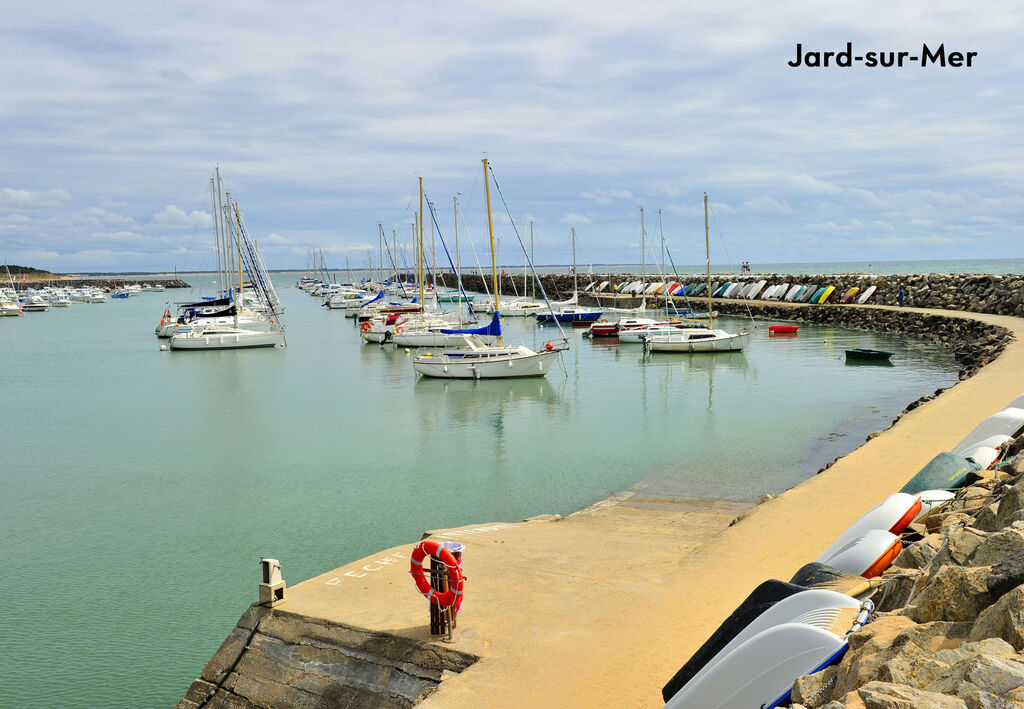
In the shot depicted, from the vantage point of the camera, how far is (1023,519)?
6379 millimetres

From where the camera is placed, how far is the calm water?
41.4ft

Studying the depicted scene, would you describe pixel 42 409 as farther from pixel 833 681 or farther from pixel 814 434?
pixel 833 681

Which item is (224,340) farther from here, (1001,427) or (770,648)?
(770,648)

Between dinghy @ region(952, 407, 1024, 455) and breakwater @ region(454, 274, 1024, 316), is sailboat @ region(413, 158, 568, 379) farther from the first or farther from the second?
breakwater @ region(454, 274, 1024, 316)

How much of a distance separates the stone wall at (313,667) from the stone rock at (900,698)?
4675 millimetres

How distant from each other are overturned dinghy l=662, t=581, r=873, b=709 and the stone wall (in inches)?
115

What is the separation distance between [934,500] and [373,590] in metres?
6.90

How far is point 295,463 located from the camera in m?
23.1

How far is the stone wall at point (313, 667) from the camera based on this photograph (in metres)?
8.34

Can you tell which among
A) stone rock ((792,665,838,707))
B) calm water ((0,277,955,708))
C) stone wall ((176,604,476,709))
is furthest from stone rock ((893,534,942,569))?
calm water ((0,277,955,708))

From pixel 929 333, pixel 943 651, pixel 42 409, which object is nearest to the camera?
pixel 943 651

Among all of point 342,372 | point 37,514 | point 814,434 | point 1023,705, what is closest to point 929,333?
point 814,434

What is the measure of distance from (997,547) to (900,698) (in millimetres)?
2180

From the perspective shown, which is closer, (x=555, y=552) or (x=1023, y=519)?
(x=1023, y=519)
